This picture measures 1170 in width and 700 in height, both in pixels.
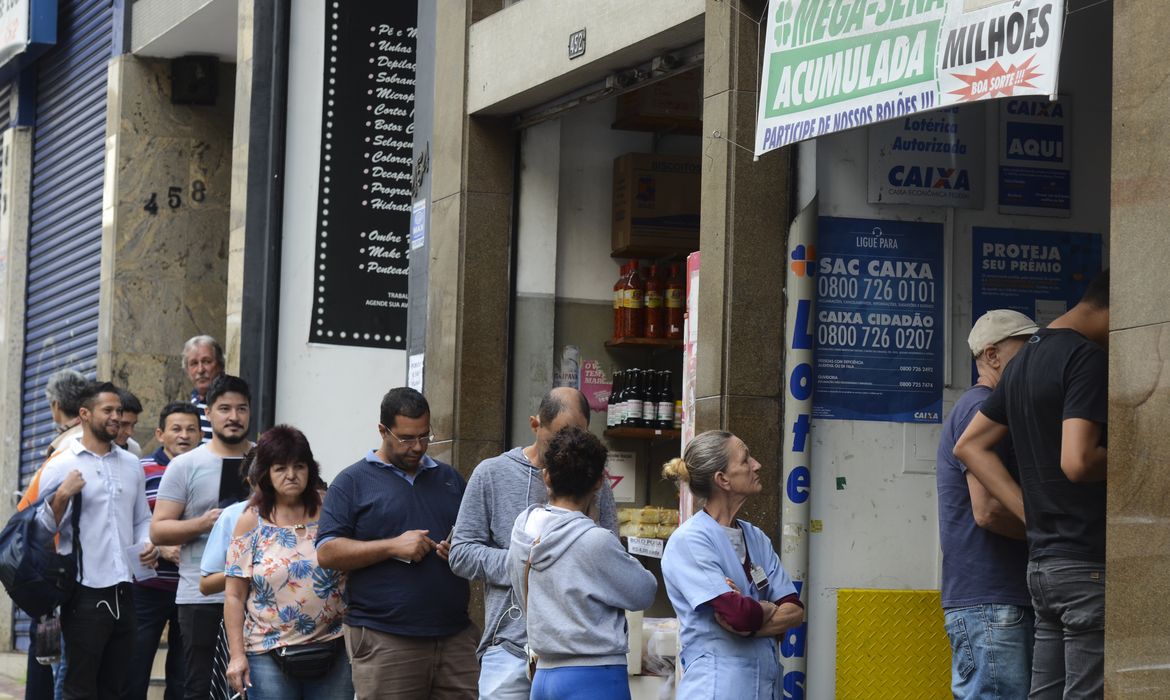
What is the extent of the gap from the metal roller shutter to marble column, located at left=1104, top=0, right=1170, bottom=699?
11.7m

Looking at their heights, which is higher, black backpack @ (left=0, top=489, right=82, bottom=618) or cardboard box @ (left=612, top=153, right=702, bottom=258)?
cardboard box @ (left=612, top=153, right=702, bottom=258)

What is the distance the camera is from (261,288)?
1248 centimetres

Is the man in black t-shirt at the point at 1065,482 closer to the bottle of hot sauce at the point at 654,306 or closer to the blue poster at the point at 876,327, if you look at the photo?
the blue poster at the point at 876,327

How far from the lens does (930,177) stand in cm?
789

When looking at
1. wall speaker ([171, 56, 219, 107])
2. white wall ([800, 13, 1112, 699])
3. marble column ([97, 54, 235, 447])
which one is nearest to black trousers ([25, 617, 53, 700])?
white wall ([800, 13, 1112, 699])

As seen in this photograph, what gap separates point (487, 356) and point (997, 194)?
3495 millimetres

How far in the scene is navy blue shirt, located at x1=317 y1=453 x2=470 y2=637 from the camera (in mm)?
7254

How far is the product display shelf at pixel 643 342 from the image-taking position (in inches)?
417

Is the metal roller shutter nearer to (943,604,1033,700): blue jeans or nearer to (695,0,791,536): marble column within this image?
(695,0,791,536): marble column

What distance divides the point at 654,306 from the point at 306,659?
3.99m

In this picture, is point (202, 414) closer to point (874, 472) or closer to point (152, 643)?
point (152, 643)

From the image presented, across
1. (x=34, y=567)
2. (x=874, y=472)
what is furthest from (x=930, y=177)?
(x=34, y=567)

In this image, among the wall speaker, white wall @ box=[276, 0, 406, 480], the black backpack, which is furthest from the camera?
the wall speaker

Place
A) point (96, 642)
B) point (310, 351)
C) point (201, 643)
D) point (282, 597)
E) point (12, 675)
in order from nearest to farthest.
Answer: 1. point (282, 597)
2. point (201, 643)
3. point (96, 642)
4. point (310, 351)
5. point (12, 675)
